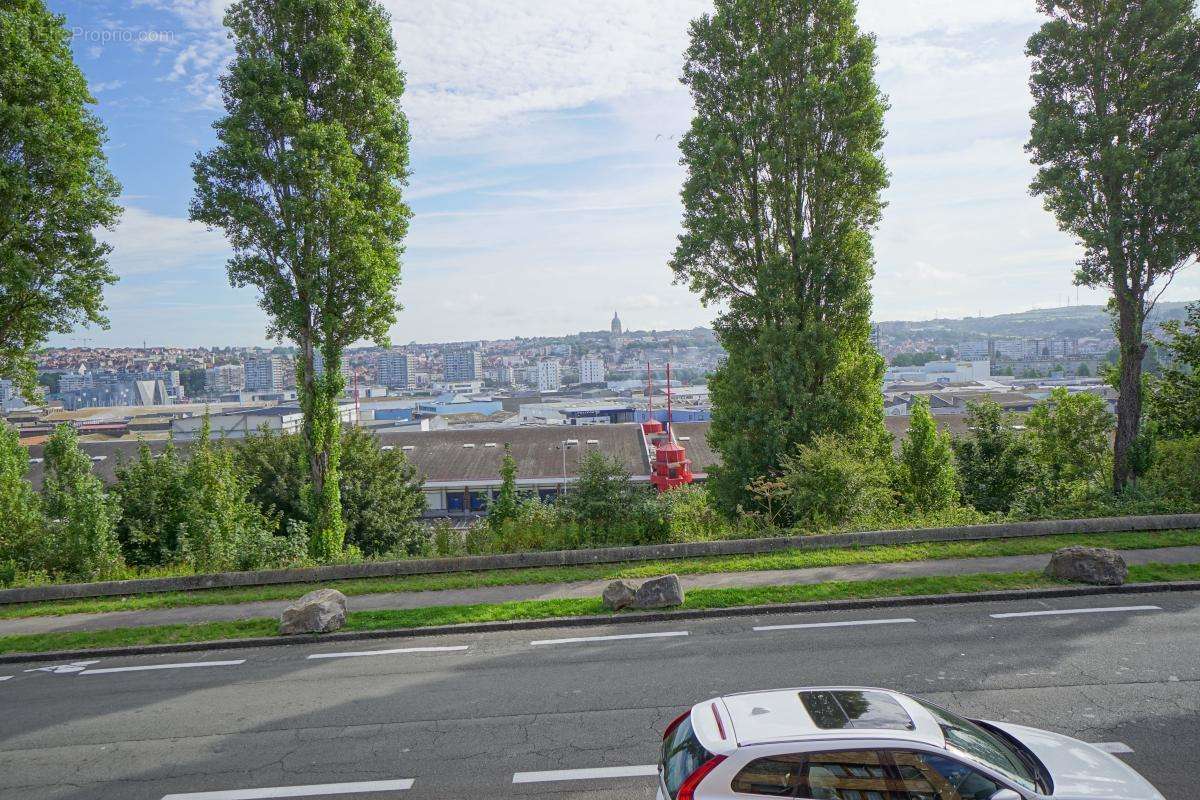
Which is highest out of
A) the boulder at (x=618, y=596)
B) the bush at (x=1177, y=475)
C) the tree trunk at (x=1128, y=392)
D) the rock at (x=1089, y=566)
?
the tree trunk at (x=1128, y=392)

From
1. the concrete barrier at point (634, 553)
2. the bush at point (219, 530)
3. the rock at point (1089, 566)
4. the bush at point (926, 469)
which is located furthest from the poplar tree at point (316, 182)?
the rock at point (1089, 566)

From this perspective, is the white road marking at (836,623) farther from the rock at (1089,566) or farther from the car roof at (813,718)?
the car roof at (813,718)

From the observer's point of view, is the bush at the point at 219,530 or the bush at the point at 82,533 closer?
the bush at the point at 82,533

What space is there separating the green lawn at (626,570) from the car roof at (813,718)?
25.5 feet

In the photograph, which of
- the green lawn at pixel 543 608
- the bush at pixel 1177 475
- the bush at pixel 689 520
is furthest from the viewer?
the bush at pixel 1177 475

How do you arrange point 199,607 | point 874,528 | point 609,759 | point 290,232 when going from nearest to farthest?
point 609,759, point 199,607, point 874,528, point 290,232

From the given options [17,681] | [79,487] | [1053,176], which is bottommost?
[17,681]

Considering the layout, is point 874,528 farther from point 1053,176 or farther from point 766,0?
point 766,0

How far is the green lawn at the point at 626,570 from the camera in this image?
1401 cm

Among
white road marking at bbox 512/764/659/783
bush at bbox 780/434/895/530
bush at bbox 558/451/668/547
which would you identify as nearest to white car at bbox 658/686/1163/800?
white road marking at bbox 512/764/659/783

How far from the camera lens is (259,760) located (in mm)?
8062

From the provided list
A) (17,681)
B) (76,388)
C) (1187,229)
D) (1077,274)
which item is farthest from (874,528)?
(76,388)

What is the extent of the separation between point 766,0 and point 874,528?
45.3ft

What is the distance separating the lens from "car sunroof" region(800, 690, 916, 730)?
564 centimetres
